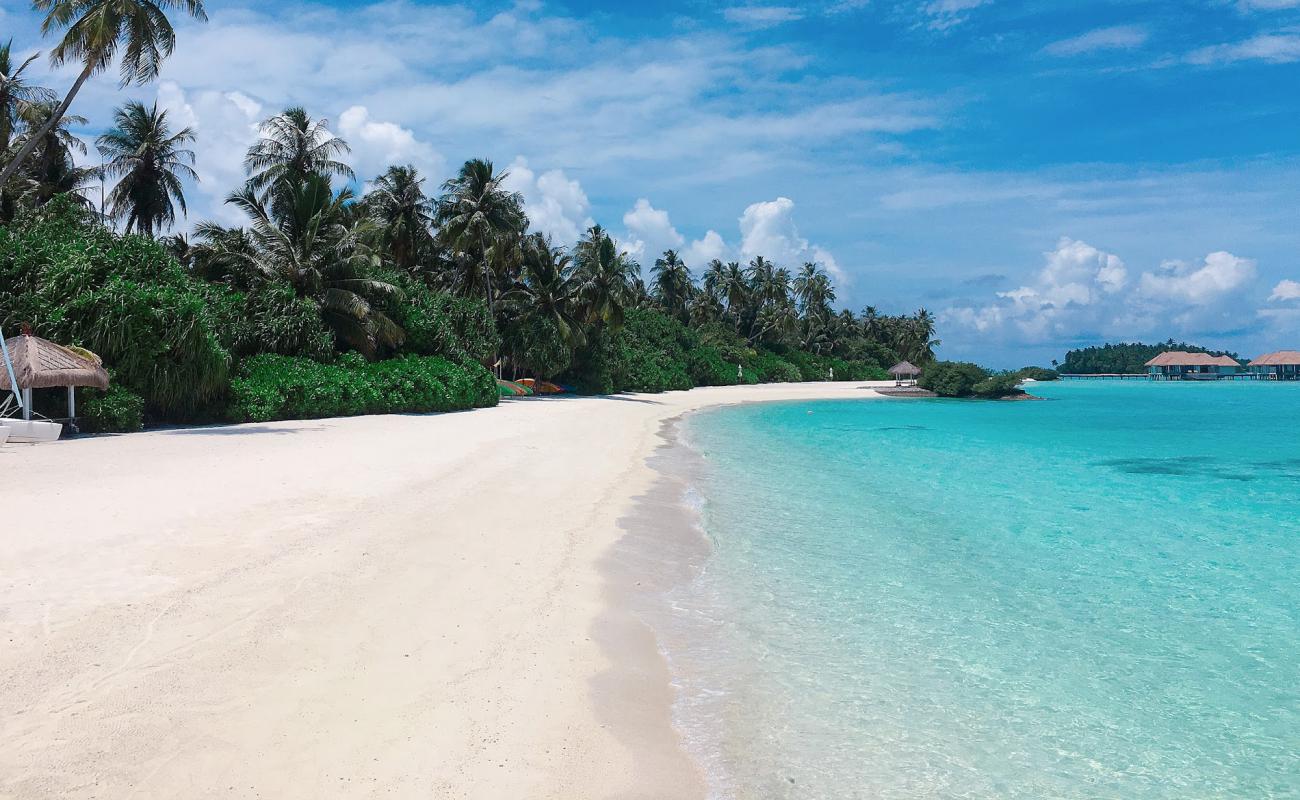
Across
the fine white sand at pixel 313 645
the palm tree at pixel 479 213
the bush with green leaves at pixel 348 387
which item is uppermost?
the palm tree at pixel 479 213

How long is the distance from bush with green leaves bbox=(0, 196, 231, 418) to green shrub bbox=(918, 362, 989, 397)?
197 feet

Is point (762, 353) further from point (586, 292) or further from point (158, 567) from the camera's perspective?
point (158, 567)

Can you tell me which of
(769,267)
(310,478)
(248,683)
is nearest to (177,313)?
(310,478)

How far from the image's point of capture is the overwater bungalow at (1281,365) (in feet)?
374

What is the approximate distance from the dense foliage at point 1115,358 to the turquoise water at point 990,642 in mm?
161219

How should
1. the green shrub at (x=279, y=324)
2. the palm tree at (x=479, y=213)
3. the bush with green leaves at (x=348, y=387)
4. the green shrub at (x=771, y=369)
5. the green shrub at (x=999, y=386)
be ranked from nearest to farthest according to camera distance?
the bush with green leaves at (x=348, y=387), the green shrub at (x=279, y=324), the palm tree at (x=479, y=213), the green shrub at (x=999, y=386), the green shrub at (x=771, y=369)

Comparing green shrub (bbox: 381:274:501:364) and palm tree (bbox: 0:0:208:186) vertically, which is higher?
palm tree (bbox: 0:0:208:186)

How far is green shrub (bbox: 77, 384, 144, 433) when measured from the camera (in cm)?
1563

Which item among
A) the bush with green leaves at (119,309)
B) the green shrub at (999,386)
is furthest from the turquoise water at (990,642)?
the green shrub at (999,386)

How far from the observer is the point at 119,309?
642 inches

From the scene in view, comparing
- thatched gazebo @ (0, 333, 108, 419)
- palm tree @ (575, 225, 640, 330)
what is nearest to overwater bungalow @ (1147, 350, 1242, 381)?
palm tree @ (575, 225, 640, 330)

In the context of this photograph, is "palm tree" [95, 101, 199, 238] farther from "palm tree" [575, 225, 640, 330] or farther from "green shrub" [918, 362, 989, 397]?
"green shrub" [918, 362, 989, 397]

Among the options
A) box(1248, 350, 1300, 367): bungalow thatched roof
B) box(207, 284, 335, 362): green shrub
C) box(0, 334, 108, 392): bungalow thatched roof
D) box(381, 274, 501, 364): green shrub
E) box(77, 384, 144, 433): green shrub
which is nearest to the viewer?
box(0, 334, 108, 392): bungalow thatched roof

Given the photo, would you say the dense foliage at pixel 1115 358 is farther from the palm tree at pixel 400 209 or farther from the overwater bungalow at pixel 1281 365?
the palm tree at pixel 400 209
